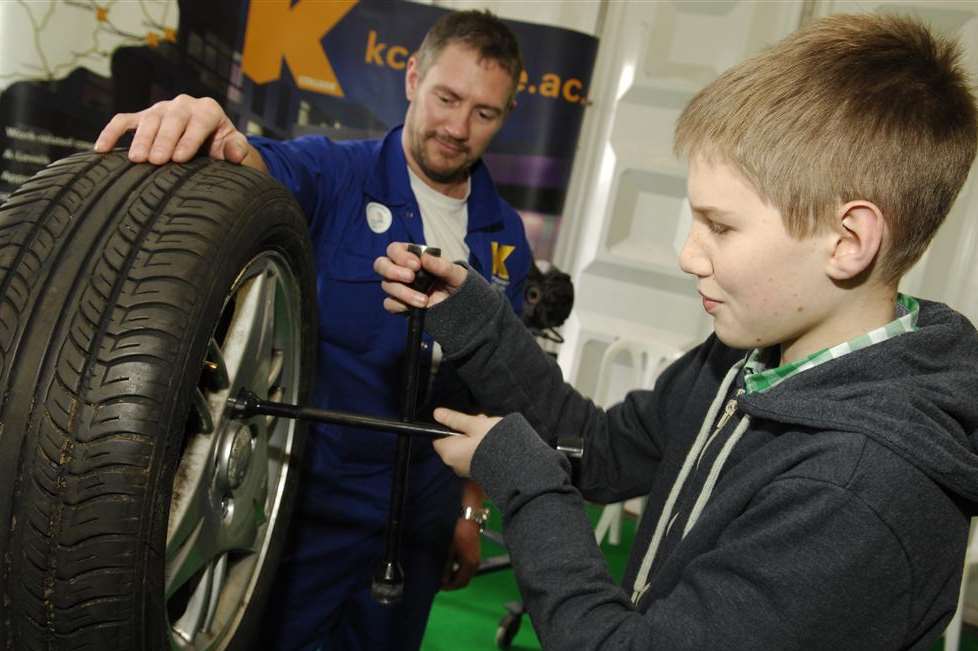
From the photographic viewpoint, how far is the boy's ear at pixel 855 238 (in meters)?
0.91

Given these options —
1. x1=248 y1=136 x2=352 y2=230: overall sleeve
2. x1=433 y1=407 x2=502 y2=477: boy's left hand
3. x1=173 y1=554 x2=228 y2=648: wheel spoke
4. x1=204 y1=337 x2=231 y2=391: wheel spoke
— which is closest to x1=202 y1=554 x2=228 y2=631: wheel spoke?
x1=173 y1=554 x2=228 y2=648: wheel spoke

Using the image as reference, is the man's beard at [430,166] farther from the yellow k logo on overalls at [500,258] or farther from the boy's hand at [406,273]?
the boy's hand at [406,273]

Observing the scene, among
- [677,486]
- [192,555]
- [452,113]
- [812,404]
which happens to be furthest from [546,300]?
[812,404]

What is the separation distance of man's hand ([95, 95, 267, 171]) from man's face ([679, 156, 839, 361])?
67 cm

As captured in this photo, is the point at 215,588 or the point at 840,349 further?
the point at 215,588

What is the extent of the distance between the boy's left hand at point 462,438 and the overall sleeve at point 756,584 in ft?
0.47

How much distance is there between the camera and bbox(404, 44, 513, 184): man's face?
1.99 m

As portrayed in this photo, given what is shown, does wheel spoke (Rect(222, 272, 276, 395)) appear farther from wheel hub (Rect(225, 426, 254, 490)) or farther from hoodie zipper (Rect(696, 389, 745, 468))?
hoodie zipper (Rect(696, 389, 745, 468))

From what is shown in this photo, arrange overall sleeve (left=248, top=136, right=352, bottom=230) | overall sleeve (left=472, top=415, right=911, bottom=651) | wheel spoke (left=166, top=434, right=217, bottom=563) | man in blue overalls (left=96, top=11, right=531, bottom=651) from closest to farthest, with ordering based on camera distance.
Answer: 1. overall sleeve (left=472, top=415, right=911, bottom=651)
2. wheel spoke (left=166, top=434, right=217, bottom=563)
3. overall sleeve (left=248, top=136, right=352, bottom=230)
4. man in blue overalls (left=96, top=11, right=531, bottom=651)

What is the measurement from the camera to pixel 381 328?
6.18ft

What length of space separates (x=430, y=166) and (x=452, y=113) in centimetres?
14

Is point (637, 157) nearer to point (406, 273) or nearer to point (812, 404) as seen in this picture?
point (406, 273)

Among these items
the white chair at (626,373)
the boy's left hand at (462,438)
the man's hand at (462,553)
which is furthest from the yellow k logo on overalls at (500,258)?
the white chair at (626,373)

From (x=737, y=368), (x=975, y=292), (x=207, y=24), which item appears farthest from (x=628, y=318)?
(x=737, y=368)
